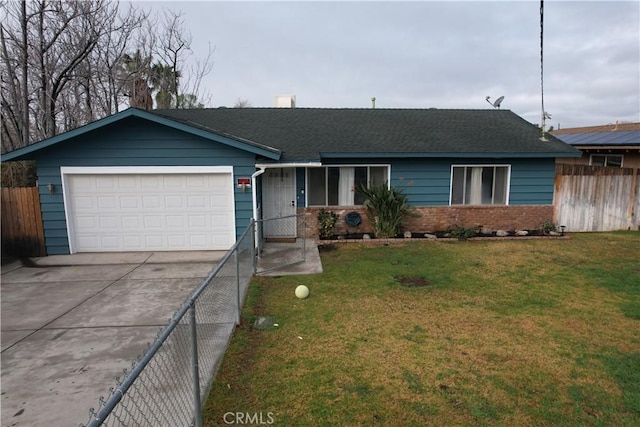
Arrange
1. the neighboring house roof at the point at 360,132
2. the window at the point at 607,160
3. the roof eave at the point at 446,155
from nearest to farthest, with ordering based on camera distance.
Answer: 1. the neighboring house roof at the point at 360,132
2. the roof eave at the point at 446,155
3. the window at the point at 607,160

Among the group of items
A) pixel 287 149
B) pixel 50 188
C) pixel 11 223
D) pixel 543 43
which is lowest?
pixel 11 223

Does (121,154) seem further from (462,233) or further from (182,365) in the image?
(462,233)

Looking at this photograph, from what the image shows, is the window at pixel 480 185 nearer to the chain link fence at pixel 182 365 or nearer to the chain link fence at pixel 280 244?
the chain link fence at pixel 280 244

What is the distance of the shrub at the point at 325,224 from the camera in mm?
11023

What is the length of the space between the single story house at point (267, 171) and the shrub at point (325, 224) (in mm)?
271

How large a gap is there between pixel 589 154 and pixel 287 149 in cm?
1408

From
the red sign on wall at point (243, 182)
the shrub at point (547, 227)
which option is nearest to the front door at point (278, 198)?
the red sign on wall at point (243, 182)

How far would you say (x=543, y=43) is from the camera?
424 inches

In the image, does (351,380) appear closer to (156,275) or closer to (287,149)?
(156,275)

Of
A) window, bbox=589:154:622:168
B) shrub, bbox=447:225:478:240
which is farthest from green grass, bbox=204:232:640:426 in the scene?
window, bbox=589:154:622:168

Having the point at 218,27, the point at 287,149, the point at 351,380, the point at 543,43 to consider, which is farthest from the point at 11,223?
the point at 543,43

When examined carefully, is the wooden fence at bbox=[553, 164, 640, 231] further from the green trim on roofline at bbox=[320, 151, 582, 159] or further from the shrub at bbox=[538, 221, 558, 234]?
the green trim on roofline at bbox=[320, 151, 582, 159]

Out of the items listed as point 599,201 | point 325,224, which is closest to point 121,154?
point 325,224

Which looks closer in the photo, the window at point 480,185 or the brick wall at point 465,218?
the brick wall at point 465,218
